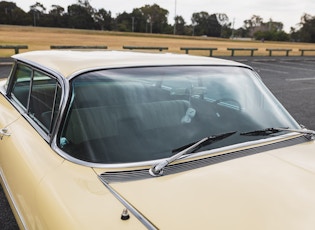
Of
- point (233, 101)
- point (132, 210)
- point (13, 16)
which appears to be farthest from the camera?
point (13, 16)

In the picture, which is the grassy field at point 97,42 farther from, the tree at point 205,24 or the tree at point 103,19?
the tree at point 205,24

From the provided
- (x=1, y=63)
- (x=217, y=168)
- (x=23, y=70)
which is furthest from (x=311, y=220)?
(x=1, y=63)

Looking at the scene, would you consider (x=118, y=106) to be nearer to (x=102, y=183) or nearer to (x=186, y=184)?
(x=102, y=183)

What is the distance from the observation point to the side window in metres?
2.10

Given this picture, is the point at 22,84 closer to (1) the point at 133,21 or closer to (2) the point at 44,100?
(2) the point at 44,100

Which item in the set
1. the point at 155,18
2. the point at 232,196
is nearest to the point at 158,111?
the point at 232,196

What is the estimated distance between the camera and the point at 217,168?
62.9 inches

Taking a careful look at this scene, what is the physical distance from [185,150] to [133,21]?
95.9 meters

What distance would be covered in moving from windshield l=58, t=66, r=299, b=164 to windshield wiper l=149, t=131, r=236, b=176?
0.03 m

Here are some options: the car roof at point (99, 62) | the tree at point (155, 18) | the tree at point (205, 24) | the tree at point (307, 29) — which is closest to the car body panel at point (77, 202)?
the car roof at point (99, 62)

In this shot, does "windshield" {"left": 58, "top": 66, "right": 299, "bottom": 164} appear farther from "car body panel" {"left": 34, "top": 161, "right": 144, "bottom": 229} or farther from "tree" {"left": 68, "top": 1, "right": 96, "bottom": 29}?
"tree" {"left": 68, "top": 1, "right": 96, "bottom": 29}

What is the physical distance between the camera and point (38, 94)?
8.34ft

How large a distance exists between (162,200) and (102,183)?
1.02 ft

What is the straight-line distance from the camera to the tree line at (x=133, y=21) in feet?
282
